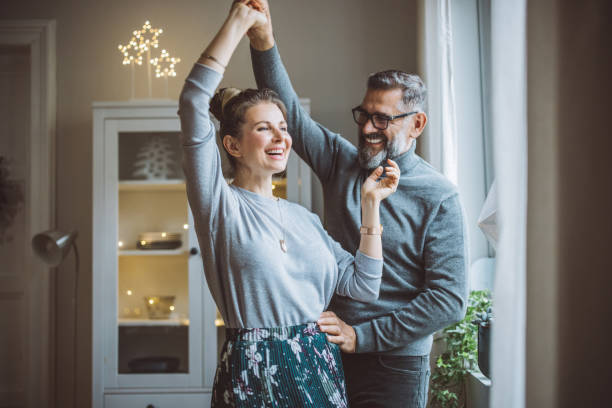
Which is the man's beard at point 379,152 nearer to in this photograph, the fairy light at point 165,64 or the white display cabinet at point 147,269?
the white display cabinet at point 147,269

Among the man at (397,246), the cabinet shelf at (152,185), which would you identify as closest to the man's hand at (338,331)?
the man at (397,246)

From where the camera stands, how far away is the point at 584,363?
95cm

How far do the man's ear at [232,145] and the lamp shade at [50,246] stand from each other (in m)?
1.89

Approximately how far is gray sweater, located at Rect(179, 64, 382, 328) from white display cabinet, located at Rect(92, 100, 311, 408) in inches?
62.9

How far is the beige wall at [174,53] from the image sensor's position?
3.25 m

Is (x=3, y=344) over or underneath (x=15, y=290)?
underneath

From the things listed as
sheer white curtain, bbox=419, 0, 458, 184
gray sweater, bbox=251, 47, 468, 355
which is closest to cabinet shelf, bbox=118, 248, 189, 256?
sheer white curtain, bbox=419, 0, 458, 184

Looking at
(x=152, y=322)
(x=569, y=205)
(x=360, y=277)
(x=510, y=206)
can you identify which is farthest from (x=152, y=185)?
(x=569, y=205)

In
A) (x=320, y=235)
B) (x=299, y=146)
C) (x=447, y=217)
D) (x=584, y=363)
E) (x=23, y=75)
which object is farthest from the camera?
(x=23, y=75)

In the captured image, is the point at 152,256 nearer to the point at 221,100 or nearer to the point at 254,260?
the point at 221,100

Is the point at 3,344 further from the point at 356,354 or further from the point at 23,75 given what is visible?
the point at 356,354

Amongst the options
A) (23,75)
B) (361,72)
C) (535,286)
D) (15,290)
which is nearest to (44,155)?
(23,75)

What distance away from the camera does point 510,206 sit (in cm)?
109

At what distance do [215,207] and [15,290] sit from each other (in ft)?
9.31
